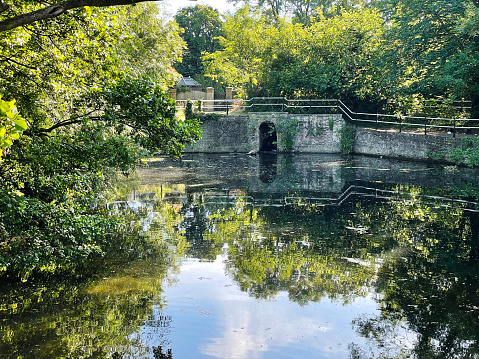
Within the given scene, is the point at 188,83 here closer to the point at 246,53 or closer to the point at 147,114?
the point at 246,53

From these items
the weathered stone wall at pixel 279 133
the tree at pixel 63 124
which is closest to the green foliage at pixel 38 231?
the tree at pixel 63 124

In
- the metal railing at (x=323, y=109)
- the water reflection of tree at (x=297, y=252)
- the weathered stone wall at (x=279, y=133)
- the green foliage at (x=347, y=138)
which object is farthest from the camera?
the weathered stone wall at (x=279, y=133)

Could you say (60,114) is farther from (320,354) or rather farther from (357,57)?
(357,57)

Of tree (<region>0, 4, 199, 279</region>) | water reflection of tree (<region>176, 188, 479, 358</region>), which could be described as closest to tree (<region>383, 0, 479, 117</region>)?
water reflection of tree (<region>176, 188, 479, 358</region>)

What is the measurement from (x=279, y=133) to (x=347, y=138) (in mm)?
3960

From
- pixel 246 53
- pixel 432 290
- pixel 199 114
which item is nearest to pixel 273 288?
pixel 432 290

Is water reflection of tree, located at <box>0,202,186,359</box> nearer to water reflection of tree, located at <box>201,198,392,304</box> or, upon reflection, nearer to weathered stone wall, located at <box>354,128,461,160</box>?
water reflection of tree, located at <box>201,198,392,304</box>

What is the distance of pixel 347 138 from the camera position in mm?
27609

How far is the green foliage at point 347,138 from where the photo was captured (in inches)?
1082

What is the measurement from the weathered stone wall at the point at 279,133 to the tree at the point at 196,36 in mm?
19444

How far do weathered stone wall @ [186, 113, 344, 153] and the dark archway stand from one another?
33.2 inches

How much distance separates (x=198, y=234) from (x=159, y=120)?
15.3ft

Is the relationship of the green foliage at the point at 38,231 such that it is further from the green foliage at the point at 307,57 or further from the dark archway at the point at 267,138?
the dark archway at the point at 267,138

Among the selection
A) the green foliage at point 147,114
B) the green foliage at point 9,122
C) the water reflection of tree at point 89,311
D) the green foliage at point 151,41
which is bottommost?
the water reflection of tree at point 89,311
